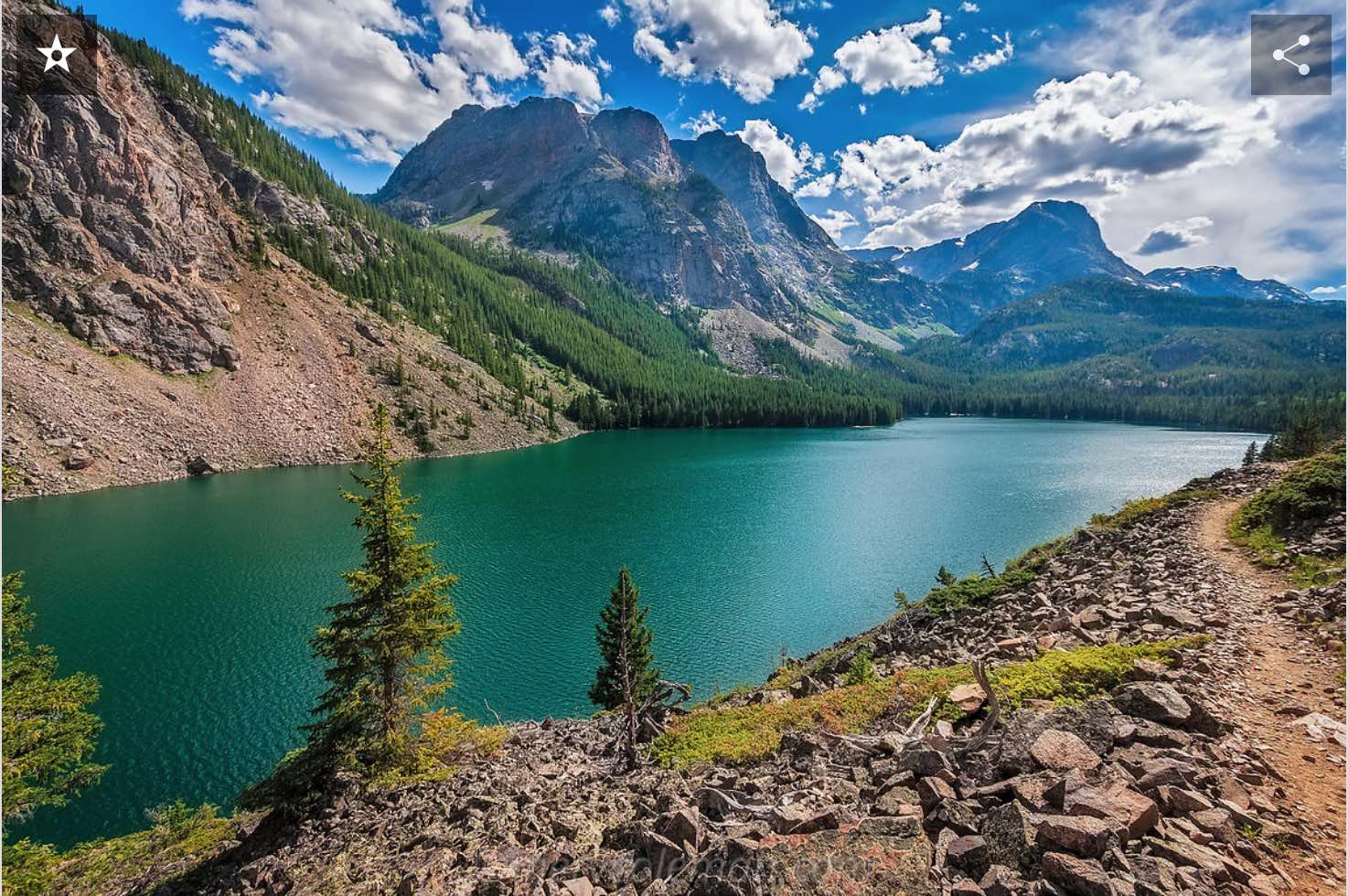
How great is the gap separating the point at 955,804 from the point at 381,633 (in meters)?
14.4

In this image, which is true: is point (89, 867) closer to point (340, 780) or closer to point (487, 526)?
point (340, 780)

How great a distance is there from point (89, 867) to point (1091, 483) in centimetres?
10677

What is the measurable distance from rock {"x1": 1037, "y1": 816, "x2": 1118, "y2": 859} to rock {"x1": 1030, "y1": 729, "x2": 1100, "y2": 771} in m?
1.88

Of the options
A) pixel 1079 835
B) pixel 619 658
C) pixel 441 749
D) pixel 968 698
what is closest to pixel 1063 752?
pixel 1079 835

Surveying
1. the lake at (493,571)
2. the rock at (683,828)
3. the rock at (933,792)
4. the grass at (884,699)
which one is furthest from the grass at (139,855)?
the rock at (933,792)

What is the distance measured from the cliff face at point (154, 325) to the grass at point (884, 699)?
305 feet

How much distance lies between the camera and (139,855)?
16.5 m

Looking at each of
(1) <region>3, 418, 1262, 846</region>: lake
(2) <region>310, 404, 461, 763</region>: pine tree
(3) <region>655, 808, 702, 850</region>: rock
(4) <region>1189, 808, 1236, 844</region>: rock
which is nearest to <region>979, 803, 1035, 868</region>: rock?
(4) <region>1189, 808, 1236, 844</region>: rock

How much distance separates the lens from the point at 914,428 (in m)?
196

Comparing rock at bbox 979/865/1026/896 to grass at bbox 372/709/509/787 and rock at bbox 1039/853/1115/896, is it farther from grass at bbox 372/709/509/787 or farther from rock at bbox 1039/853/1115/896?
grass at bbox 372/709/509/787

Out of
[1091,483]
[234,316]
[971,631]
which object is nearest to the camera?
[971,631]

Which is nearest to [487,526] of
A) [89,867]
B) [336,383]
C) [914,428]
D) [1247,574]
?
[89,867]

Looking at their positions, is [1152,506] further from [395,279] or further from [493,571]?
[395,279]

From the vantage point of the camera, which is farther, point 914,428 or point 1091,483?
point 914,428
